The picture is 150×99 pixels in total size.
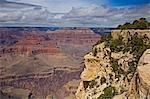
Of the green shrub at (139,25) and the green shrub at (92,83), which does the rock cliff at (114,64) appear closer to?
the green shrub at (92,83)

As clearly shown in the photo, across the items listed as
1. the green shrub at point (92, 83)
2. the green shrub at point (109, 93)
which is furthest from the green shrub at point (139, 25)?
the green shrub at point (109, 93)

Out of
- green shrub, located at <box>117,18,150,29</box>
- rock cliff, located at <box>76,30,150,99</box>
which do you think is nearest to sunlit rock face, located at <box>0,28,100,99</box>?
green shrub, located at <box>117,18,150,29</box>

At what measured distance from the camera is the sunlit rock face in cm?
2403

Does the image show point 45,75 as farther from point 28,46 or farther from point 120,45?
point 120,45

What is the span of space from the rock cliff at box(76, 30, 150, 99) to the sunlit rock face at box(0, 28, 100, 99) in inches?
557

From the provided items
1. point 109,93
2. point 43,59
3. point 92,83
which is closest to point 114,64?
point 92,83

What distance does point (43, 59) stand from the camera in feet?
95.1

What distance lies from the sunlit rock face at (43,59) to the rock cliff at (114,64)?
14.2 m

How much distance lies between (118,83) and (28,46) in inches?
908

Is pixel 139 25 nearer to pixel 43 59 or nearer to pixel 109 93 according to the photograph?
pixel 109 93

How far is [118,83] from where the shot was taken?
6164 mm

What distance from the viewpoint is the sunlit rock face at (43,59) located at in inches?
946

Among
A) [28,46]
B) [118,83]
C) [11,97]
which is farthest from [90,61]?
[28,46]

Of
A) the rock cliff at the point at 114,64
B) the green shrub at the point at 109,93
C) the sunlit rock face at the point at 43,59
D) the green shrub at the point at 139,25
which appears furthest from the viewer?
the sunlit rock face at the point at 43,59
